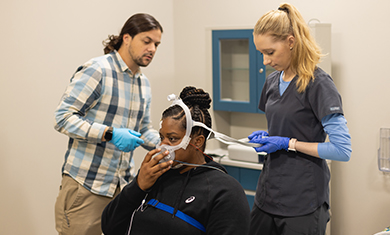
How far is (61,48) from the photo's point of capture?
2848 mm

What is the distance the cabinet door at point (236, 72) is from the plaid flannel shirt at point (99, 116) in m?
1.19

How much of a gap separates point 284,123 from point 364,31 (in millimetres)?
1561

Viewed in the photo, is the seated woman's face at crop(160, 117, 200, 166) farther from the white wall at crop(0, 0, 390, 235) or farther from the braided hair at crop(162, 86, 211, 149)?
the white wall at crop(0, 0, 390, 235)

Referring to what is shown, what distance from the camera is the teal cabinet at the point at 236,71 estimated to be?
3.09 meters

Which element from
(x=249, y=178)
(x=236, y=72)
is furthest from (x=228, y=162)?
(x=236, y=72)

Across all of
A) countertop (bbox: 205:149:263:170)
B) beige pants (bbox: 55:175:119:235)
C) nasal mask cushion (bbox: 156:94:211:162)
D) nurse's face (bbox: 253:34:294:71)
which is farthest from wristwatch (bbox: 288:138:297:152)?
countertop (bbox: 205:149:263:170)

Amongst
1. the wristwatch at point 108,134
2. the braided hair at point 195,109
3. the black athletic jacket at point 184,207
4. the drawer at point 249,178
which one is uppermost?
the braided hair at point 195,109

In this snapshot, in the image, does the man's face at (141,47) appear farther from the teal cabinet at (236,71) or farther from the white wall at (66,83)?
the teal cabinet at (236,71)

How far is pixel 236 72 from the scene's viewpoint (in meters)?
3.26

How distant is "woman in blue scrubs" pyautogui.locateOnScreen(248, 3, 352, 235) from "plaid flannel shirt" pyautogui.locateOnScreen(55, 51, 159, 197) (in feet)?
2.49

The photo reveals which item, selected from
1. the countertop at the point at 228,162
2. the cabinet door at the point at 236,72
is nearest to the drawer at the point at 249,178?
the countertop at the point at 228,162

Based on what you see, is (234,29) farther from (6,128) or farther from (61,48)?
(6,128)

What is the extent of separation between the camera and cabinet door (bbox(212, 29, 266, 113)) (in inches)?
122

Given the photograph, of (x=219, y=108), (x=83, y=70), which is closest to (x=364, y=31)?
(x=219, y=108)
